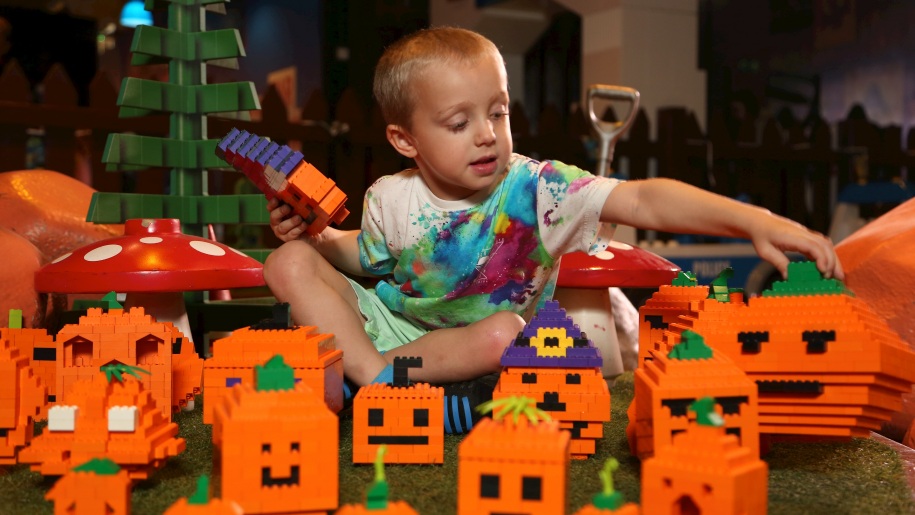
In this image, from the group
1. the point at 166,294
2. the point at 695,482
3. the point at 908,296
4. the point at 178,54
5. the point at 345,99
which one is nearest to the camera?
the point at 695,482

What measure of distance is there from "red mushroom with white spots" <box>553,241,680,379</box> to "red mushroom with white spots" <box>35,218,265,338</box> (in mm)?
689

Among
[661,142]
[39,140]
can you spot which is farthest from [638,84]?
[39,140]

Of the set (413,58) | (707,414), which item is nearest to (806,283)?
(707,414)

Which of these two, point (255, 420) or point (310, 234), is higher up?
point (310, 234)

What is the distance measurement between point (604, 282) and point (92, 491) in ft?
4.00

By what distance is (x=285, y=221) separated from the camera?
5.36 ft

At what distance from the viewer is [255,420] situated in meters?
0.88

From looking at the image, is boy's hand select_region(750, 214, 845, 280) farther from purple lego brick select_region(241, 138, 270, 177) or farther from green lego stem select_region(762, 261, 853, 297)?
purple lego brick select_region(241, 138, 270, 177)

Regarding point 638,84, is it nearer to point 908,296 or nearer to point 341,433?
point 908,296

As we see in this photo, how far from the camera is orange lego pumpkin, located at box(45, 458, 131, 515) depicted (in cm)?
90

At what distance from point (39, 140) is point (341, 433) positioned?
287 centimetres

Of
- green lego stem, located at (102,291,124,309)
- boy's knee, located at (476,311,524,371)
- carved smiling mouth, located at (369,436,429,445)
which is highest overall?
green lego stem, located at (102,291,124,309)

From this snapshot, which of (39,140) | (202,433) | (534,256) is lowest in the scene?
(202,433)

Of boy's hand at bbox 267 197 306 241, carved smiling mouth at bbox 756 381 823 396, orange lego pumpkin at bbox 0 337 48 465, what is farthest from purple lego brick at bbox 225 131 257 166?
carved smiling mouth at bbox 756 381 823 396
